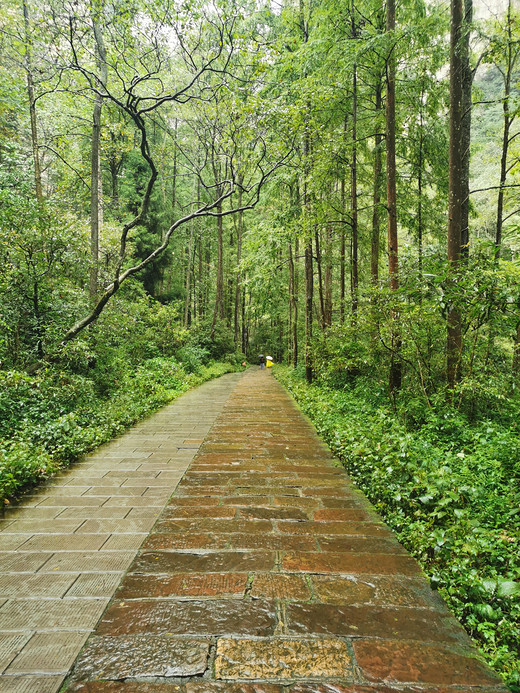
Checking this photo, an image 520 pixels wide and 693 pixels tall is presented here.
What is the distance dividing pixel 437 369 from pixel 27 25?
29.9ft

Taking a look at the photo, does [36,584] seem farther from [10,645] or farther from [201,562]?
[201,562]

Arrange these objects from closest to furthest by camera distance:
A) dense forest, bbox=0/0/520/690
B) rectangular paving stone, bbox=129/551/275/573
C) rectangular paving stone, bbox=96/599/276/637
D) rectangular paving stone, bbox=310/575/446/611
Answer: rectangular paving stone, bbox=96/599/276/637 → rectangular paving stone, bbox=310/575/446/611 → rectangular paving stone, bbox=129/551/275/573 → dense forest, bbox=0/0/520/690

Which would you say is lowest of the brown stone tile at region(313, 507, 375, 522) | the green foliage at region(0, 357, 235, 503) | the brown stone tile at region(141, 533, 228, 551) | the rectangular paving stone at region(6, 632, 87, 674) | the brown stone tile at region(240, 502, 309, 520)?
the brown stone tile at region(313, 507, 375, 522)

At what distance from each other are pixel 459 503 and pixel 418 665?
130 centimetres

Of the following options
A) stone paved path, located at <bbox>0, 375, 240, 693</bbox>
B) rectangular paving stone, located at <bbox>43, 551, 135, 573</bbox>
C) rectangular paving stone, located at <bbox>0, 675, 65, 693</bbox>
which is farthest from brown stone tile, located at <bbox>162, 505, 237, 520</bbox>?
rectangular paving stone, located at <bbox>0, 675, 65, 693</bbox>

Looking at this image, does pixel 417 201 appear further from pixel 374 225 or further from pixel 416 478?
pixel 416 478

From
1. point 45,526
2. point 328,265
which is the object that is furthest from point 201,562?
point 328,265

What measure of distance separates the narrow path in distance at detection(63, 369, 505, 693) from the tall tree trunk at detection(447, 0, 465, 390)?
2.97 m

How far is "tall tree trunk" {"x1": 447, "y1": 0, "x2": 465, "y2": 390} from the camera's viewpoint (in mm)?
4932

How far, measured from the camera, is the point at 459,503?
2.49m

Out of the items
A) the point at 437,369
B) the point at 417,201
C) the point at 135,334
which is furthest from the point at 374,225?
the point at 135,334

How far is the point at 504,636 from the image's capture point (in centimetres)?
156

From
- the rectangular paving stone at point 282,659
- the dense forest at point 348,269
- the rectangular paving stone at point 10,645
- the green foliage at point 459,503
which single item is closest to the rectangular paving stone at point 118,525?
the rectangular paving stone at point 10,645

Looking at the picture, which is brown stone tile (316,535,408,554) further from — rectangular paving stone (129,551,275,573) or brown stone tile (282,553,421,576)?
rectangular paving stone (129,551,275,573)
